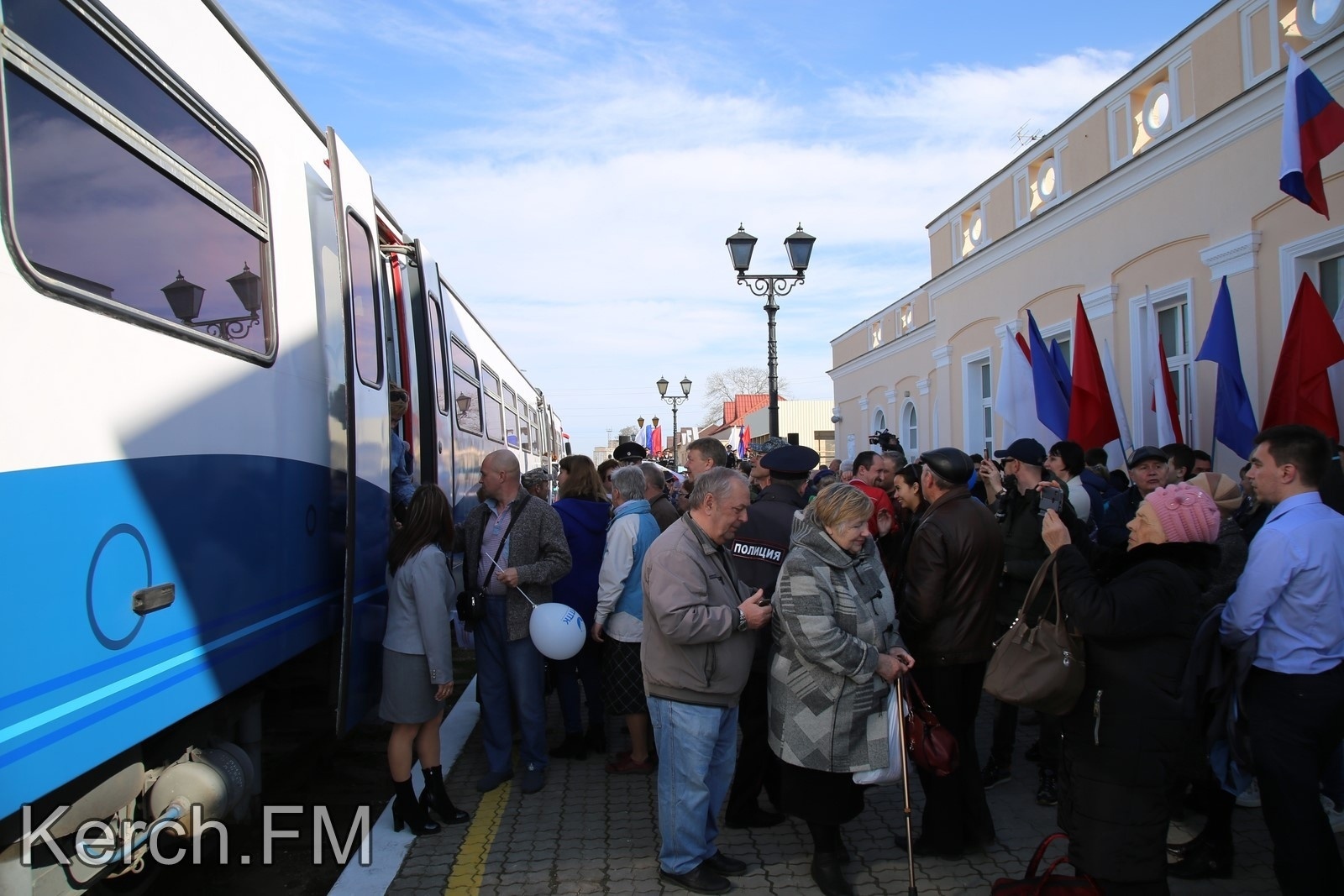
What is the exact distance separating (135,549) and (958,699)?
342cm

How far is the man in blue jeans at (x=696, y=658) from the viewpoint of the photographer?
3787 mm

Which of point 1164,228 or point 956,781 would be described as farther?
point 1164,228

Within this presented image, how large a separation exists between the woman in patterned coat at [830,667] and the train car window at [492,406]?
829 centimetres

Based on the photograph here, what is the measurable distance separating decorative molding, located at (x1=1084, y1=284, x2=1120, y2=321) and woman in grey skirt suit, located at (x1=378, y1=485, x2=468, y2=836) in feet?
27.7

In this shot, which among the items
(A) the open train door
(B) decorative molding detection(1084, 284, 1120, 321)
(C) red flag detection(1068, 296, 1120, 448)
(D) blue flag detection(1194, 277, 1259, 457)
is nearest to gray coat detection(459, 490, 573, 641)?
(A) the open train door

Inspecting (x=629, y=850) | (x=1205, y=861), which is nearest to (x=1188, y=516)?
(x=1205, y=861)

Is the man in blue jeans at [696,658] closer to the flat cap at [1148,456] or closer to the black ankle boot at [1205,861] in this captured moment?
the black ankle boot at [1205,861]

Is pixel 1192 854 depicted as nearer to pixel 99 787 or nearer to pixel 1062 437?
pixel 99 787

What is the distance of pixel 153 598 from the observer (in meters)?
3.01

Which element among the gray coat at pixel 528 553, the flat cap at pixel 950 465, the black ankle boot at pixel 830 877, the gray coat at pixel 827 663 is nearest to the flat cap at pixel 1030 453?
the flat cap at pixel 950 465

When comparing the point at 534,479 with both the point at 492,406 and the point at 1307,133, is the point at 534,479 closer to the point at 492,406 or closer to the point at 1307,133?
the point at 1307,133

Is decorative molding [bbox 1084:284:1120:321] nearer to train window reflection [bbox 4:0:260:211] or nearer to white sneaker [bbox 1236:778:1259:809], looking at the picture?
white sneaker [bbox 1236:778:1259:809]

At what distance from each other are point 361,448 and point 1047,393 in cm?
756

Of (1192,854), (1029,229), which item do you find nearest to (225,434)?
(1192,854)
